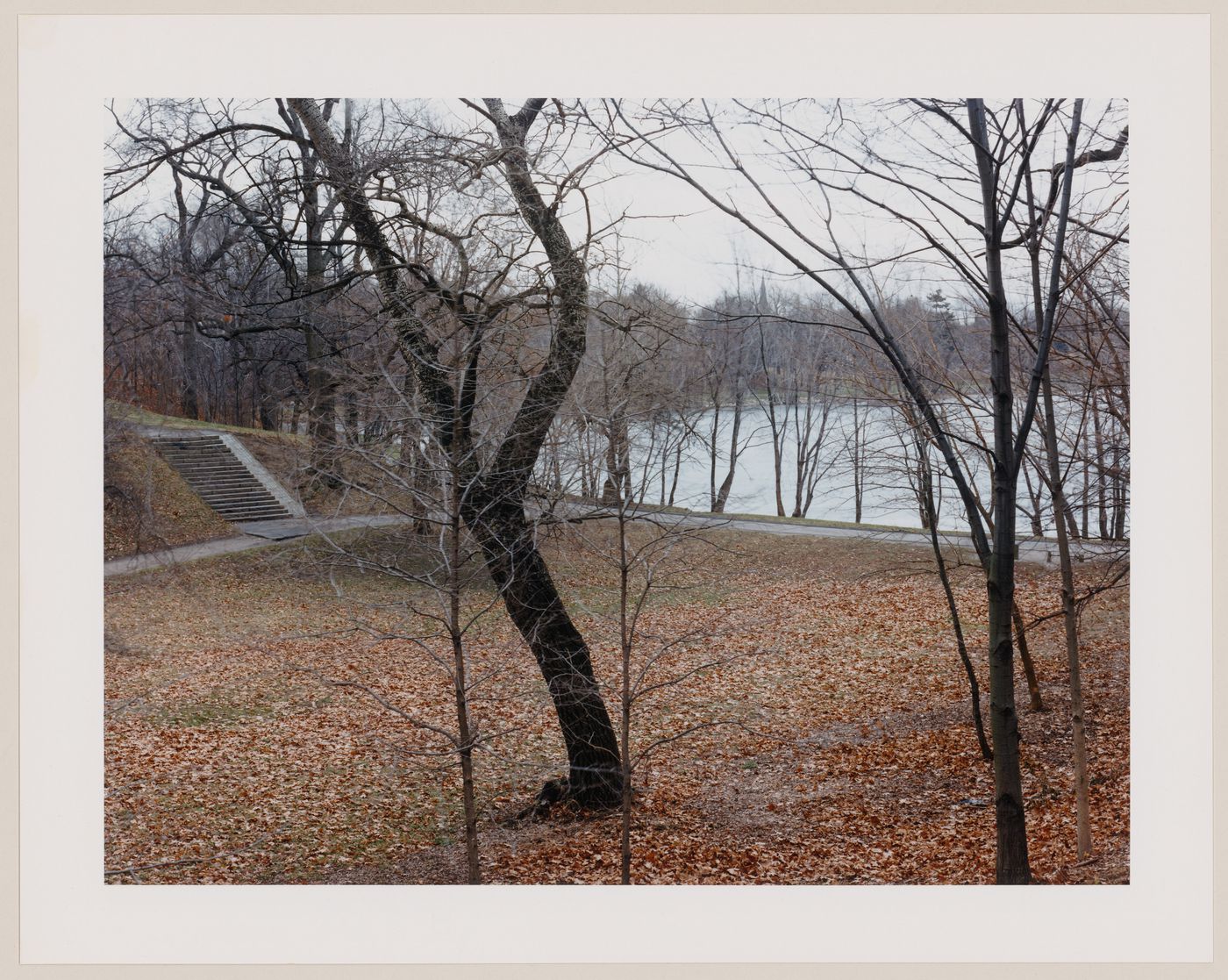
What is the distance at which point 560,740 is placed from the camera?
503 cm

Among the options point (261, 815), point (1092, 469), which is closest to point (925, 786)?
point (1092, 469)

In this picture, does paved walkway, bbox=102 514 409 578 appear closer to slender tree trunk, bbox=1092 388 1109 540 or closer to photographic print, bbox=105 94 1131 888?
photographic print, bbox=105 94 1131 888

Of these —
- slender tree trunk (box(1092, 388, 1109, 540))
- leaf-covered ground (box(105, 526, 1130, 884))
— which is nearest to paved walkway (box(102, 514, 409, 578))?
leaf-covered ground (box(105, 526, 1130, 884))

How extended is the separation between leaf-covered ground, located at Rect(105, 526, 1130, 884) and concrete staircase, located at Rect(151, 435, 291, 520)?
1.38 ft

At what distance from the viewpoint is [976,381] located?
4480mm

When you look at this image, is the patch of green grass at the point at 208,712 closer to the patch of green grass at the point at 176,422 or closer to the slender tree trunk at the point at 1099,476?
the patch of green grass at the point at 176,422

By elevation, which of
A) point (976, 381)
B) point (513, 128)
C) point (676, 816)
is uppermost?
point (513, 128)

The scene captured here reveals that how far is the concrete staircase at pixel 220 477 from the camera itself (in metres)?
5.30

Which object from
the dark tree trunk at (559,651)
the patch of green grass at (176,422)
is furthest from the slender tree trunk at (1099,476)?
the patch of green grass at (176,422)

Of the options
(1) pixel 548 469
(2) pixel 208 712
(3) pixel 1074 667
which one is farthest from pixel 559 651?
(2) pixel 208 712
